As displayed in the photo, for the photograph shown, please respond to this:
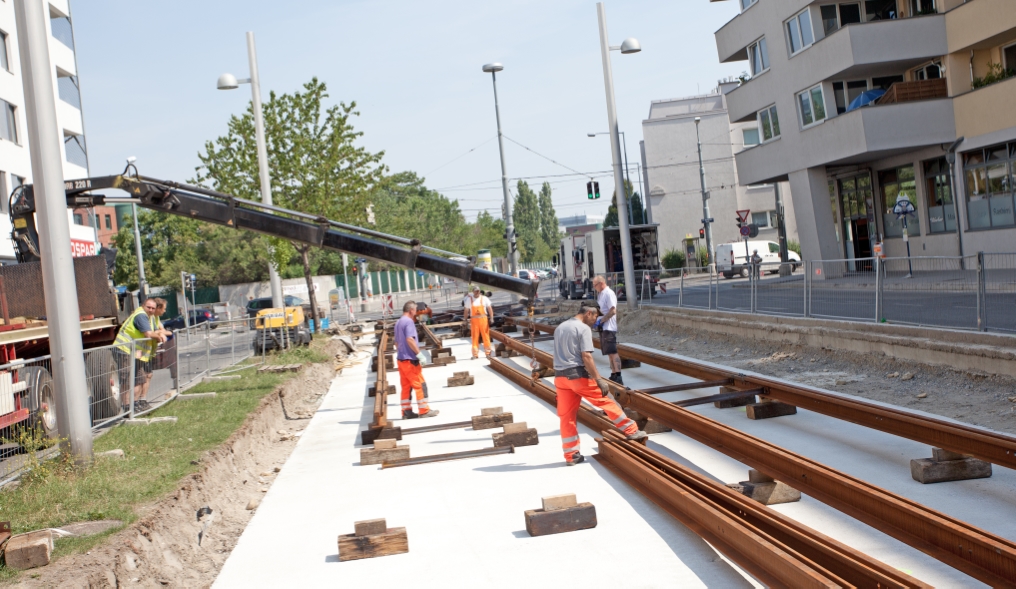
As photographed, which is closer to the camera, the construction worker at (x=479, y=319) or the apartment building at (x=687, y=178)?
the construction worker at (x=479, y=319)

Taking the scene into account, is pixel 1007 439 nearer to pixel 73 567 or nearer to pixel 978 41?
pixel 73 567

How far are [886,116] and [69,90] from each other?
33260 millimetres

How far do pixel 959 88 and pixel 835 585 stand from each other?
25478 mm

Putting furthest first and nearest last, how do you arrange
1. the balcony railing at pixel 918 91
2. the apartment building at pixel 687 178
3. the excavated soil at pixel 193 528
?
the apartment building at pixel 687 178 → the balcony railing at pixel 918 91 → the excavated soil at pixel 193 528

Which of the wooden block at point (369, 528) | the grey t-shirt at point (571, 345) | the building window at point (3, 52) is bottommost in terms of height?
the wooden block at point (369, 528)

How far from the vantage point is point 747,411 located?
10492 millimetres

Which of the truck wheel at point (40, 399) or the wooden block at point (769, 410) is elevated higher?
the truck wheel at point (40, 399)

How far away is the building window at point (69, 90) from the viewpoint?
38094mm

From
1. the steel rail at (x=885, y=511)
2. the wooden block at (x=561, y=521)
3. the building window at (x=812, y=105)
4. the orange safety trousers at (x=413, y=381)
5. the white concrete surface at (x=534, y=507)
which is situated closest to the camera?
the steel rail at (x=885, y=511)

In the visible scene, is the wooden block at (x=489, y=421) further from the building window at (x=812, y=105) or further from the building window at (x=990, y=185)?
the building window at (x=812, y=105)

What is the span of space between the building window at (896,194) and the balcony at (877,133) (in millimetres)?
1218

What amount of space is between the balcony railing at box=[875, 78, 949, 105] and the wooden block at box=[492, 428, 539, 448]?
20403 mm

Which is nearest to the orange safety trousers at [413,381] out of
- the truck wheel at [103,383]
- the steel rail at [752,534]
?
the truck wheel at [103,383]

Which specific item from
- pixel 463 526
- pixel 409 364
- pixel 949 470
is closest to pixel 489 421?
pixel 409 364
